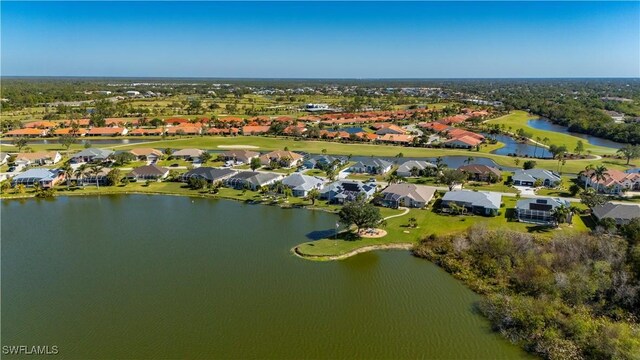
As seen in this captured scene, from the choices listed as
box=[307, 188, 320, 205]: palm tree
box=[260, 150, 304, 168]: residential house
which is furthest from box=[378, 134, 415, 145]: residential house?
box=[307, 188, 320, 205]: palm tree

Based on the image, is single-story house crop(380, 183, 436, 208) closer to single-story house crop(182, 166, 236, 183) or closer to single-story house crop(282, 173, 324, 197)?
single-story house crop(282, 173, 324, 197)

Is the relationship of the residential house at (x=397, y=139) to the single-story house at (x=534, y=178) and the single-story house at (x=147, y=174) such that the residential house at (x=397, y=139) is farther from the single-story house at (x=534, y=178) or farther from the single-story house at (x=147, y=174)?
the single-story house at (x=147, y=174)

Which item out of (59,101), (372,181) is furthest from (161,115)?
(372,181)

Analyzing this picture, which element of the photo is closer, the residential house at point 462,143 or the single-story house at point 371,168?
the single-story house at point 371,168

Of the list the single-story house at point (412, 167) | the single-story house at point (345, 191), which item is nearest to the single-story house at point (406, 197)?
the single-story house at point (345, 191)

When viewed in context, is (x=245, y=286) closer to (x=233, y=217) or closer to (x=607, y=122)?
(x=233, y=217)
